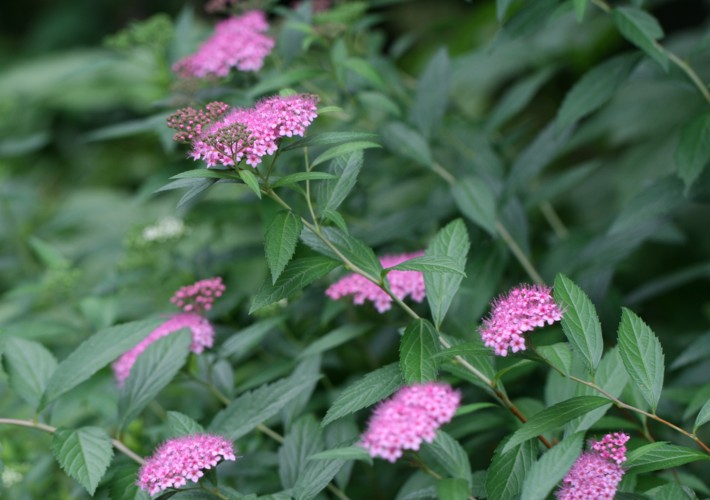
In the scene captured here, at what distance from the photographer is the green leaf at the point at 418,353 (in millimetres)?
1098

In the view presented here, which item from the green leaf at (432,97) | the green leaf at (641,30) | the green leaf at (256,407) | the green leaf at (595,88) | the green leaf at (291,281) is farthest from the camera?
the green leaf at (432,97)

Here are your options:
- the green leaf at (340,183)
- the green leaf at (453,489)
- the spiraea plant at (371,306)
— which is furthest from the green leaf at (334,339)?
the green leaf at (453,489)

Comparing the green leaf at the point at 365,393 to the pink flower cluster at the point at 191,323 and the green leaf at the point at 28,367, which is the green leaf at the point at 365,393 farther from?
the green leaf at the point at 28,367

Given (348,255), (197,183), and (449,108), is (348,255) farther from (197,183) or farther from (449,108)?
(449,108)

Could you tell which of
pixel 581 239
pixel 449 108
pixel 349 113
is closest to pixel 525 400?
pixel 581 239

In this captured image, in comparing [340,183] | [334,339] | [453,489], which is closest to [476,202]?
[334,339]

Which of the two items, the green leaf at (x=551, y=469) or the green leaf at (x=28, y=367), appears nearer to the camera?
the green leaf at (x=551, y=469)

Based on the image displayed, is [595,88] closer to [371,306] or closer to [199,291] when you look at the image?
[371,306]

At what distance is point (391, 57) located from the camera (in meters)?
2.16

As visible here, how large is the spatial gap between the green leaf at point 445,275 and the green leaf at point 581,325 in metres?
0.16

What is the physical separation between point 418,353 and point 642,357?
1.01 feet

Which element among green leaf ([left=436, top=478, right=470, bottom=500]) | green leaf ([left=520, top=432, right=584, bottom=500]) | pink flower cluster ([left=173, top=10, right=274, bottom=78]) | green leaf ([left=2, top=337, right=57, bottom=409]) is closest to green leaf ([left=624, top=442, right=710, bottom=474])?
green leaf ([left=520, top=432, right=584, bottom=500])

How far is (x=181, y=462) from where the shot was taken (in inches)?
42.9

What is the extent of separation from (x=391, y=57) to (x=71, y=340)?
3.58ft
